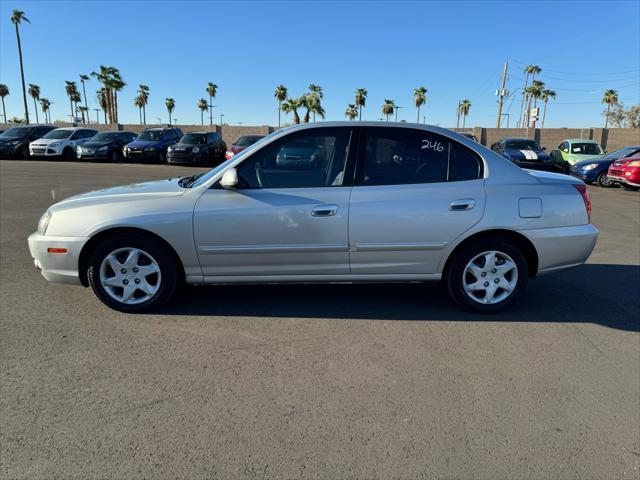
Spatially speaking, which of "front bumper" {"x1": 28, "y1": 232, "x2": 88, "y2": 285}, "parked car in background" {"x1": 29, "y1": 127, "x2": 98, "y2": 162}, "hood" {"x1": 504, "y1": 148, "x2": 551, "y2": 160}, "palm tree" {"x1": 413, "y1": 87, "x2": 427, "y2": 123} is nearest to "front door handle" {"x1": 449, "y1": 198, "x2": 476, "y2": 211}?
"front bumper" {"x1": 28, "y1": 232, "x2": 88, "y2": 285}

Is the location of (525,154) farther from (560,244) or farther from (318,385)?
(318,385)

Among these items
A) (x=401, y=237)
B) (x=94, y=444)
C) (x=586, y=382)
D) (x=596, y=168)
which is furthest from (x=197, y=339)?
(x=596, y=168)

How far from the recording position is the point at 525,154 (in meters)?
17.7

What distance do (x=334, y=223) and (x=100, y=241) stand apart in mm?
2027

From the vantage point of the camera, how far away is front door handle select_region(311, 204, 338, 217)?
3.76 metres

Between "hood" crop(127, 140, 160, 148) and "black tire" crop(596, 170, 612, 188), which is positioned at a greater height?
"hood" crop(127, 140, 160, 148)

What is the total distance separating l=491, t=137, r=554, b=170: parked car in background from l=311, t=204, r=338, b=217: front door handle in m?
15.0

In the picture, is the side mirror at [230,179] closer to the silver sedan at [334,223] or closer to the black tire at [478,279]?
the silver sedan at [334,223]

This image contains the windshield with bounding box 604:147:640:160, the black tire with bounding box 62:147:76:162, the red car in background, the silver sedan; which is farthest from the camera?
the black tire with bounding box 62:147:76:162

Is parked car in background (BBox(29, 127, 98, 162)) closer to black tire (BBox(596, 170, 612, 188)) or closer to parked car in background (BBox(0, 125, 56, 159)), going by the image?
parked car in background (BBox(0, 125, 56, 159))

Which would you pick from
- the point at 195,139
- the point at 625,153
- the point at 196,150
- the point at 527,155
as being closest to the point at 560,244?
the point at 625,153

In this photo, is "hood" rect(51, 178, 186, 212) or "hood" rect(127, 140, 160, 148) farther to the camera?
"hood" rect(127, 140, 160, 148)

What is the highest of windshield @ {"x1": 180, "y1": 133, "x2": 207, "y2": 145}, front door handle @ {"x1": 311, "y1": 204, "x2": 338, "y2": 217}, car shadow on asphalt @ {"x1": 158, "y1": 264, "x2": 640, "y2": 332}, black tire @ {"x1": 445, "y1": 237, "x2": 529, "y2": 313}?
windshield @ {"x1": 180, "y1": 133, "x2": 207, "y2": 145}

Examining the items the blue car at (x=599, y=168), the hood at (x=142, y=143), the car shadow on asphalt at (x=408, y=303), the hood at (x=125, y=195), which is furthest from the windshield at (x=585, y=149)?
the hood at (x=142, y=143)
